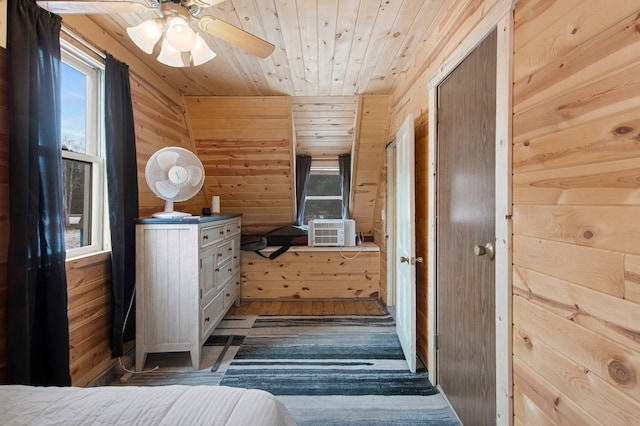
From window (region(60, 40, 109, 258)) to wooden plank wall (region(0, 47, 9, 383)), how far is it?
0.36 metres

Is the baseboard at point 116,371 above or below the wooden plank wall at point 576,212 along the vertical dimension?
below

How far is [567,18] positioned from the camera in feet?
2.58

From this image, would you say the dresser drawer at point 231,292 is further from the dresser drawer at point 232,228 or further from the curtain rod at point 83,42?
the curtain rod at point 83,42

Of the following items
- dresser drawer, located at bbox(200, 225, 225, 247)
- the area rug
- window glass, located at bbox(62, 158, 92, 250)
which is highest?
window glass, located at bbox(62, 158, 92, 250)

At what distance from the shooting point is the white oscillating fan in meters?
1.86

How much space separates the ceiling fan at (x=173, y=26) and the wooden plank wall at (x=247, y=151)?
1.48m

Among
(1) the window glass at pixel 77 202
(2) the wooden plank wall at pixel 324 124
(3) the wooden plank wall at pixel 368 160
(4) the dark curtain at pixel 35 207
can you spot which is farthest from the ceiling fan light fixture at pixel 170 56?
(3) the wooden plank wall at pixel 368 160

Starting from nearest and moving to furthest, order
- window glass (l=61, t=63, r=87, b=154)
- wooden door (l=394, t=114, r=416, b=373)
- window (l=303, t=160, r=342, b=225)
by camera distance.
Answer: window glass (l=61, t=63, r=87, b=154), wooden door (l=394, t=114, r=416, b=373), window (l=303, t=160, r=342, b=225)

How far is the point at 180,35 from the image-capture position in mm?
1185

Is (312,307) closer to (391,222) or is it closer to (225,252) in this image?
(225,252)

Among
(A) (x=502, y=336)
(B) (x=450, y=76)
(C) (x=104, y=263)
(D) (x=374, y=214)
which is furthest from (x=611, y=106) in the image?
(D) (x=374, y=214)

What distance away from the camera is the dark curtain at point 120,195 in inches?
69.5

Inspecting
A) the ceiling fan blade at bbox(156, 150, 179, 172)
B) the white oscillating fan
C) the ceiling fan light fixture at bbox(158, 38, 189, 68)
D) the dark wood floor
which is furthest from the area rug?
the ceiling fan light fixture at bbox(158, 38, 189, 68)

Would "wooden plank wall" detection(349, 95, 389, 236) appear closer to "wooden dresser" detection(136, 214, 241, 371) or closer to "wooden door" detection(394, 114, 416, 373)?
"wooden door" detection(394, 114, 416, 373)
